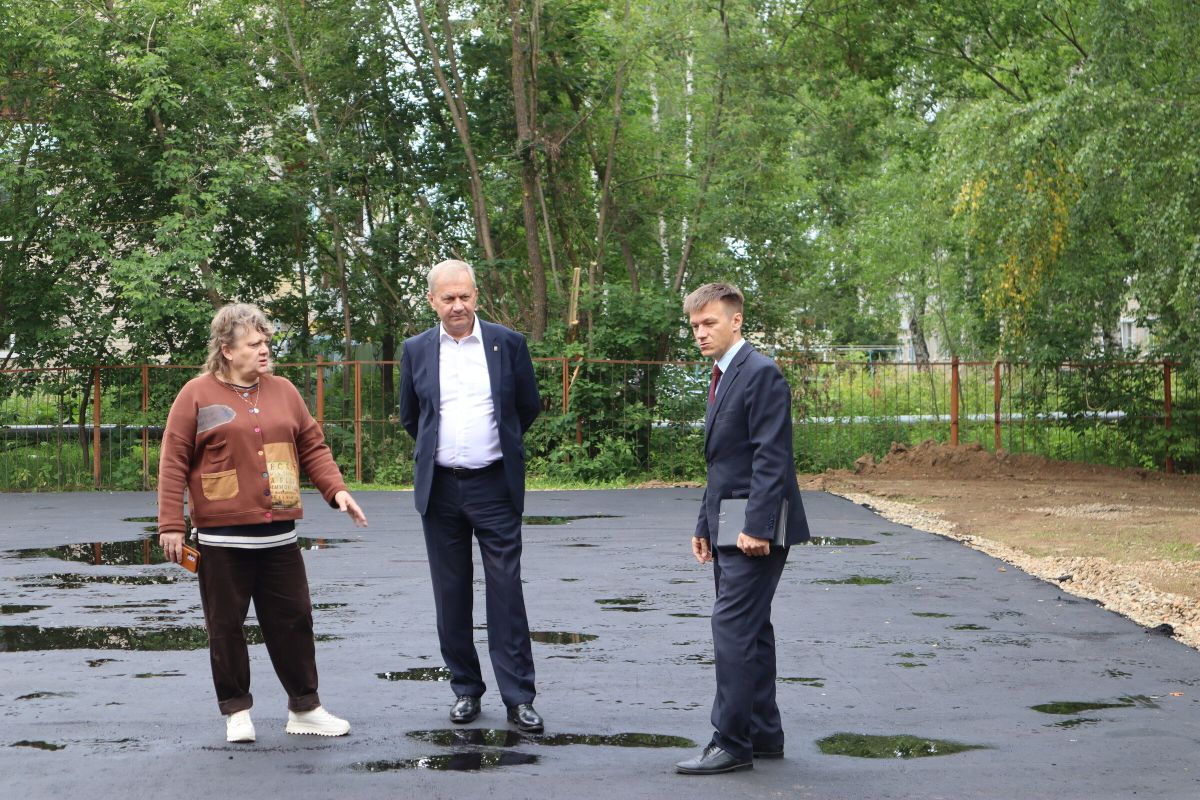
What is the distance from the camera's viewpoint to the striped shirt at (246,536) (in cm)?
565

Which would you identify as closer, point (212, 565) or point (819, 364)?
point (212, 565)

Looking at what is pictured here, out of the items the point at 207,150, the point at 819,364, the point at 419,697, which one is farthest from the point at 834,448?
the point at 419,697

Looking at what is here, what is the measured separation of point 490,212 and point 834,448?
7.33 m

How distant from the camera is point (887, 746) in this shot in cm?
549

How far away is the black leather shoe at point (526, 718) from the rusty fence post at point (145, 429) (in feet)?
55.9

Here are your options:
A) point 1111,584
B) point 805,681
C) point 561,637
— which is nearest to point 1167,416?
point 1111,584

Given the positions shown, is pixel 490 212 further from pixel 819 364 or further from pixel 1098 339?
pixel 1098 339

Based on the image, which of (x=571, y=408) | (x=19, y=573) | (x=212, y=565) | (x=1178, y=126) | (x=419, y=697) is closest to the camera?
(x=212, y=565)

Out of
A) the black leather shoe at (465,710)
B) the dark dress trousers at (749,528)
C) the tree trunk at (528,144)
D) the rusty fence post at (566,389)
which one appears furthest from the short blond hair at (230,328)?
the tree trunk at (528,144)

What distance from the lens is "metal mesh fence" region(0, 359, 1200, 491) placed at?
Result: 2233cm

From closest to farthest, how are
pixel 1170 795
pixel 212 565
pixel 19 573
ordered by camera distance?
pixel 1170 795
pixel 212 565
pixel 19 573

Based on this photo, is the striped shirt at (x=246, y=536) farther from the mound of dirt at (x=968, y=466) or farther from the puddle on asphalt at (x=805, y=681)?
the mound of dirt at (x=968, y=466)

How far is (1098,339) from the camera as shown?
23.3 metres

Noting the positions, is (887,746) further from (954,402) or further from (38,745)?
(954,402)
